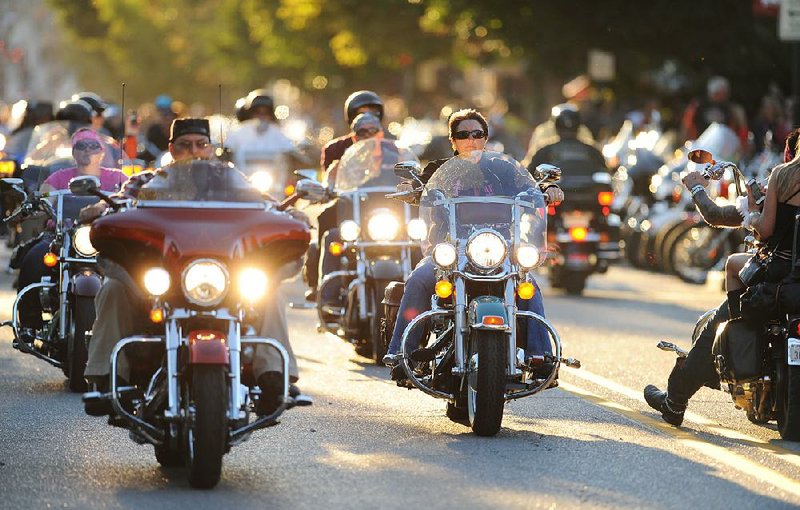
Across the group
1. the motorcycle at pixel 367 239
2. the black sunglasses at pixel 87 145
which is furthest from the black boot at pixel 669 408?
the black sunglasses at pixel 87 145

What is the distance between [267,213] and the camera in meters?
9.09

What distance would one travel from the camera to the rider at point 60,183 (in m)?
13.2

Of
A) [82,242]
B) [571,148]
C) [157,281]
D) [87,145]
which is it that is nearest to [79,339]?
[82,242]

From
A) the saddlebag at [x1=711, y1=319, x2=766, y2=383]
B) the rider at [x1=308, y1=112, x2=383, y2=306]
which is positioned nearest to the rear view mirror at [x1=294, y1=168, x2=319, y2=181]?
the rider at [x1=308, y1=112, x2=383, y2=306]

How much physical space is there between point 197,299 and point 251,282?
28 cm

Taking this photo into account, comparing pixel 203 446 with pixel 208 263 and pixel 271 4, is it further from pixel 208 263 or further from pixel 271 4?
pixel 271 4

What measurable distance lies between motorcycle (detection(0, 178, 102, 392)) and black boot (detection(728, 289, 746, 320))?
3.74 meters

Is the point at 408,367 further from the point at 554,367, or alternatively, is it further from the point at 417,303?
the point at 554,367

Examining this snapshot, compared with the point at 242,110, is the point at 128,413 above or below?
below

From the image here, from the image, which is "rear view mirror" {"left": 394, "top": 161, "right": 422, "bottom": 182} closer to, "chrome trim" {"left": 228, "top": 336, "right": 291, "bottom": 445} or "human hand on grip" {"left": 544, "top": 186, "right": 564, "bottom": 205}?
Result: "human hand on grip" {"left": 544, "top": 186, "right": 564, "bottom": 205}

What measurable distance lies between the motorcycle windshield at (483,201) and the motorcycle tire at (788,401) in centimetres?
142

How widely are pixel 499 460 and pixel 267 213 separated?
1707 millimetres

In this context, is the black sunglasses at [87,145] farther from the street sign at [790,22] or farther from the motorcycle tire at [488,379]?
the street sign at [790,22]

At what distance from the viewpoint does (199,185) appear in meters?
9.20
